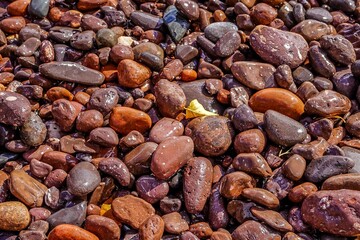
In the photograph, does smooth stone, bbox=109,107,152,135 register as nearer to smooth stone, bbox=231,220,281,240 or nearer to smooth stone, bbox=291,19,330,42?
smooth stone, bbox=231,220,281,240

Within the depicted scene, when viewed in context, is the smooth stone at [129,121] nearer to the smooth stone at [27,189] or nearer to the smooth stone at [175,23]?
the smooth stone at [27,189]

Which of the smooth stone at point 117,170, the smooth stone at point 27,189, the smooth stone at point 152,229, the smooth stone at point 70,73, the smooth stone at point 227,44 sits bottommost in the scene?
the smooth stone at point 27,189

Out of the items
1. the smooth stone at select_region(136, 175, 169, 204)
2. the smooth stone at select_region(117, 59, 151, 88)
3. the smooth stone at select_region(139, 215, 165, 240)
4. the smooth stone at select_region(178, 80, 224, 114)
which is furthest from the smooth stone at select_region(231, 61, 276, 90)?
the smooth stone at select_region(139, 215, 165, 240)

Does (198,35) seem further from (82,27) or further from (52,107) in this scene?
(52,107)

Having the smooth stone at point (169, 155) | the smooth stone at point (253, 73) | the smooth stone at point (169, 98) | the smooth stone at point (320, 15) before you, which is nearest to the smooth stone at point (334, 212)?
the smooth stone at point (169, 155)

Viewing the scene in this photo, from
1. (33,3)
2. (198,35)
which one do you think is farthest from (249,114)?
(33,3)

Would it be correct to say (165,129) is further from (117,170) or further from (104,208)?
(104,208)

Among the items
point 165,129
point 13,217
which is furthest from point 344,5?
point 13,217
